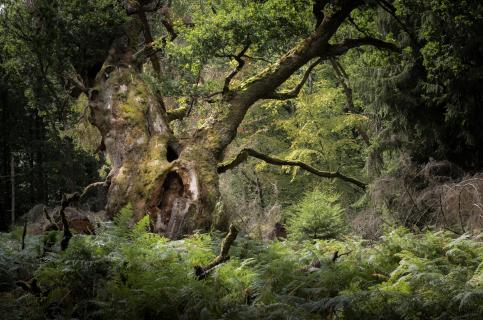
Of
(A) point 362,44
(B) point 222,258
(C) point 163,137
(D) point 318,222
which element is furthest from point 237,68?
(B) point 222,258

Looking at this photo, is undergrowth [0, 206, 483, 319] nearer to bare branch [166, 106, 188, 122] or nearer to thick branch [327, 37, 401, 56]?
thick branch [327, 37, 401, 56]

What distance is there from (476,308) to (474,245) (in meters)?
3.19

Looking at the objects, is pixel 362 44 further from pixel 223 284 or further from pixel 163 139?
pixel 223 284

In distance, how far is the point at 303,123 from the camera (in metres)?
25.4

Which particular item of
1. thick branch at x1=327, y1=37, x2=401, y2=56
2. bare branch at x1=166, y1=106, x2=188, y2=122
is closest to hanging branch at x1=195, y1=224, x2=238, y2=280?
thick branch at x1=327, y1=37, x2=401, y2=56

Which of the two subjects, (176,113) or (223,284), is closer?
(223,284)

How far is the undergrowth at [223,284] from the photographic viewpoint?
175 inches

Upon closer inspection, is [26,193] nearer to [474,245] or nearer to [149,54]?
[149,54]

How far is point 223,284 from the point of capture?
5.41m

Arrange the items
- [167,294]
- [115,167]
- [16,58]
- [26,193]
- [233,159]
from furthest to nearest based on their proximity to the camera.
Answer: [26,193]
[16,58]
[233,159]
[115,167]
[167,294]

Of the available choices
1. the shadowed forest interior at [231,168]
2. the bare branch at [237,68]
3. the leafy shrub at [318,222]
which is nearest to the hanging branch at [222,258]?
the shadowed forest interior at [231,168]

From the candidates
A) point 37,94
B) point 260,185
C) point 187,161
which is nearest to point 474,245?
point 187,161

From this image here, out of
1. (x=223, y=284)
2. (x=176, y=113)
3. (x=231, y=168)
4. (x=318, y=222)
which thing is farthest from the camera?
(x=318, y=222)

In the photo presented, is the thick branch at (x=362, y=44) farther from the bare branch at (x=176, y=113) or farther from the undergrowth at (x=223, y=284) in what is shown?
the undergrowth at (x=223, y=284)
